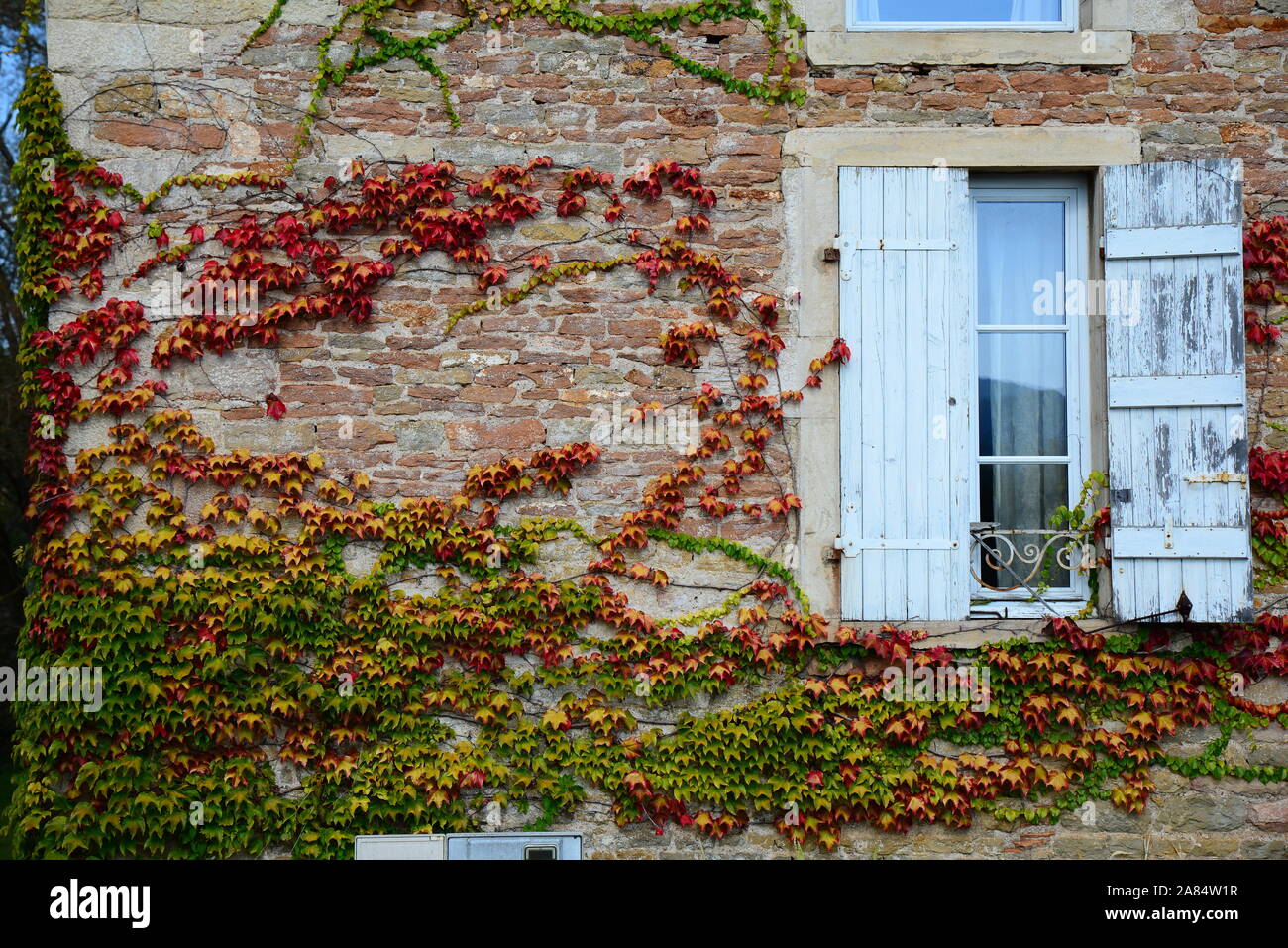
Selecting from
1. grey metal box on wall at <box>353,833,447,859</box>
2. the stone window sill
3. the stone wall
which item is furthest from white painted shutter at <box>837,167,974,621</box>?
grey metal box on wall at <box>353,833,447,859</box>

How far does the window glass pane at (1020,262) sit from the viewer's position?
4637 millimetres

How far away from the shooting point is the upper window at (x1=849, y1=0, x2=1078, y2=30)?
4680 millimetres

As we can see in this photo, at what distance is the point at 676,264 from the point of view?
179 inches

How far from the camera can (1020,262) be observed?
4.67m

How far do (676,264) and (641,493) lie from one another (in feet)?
3.53

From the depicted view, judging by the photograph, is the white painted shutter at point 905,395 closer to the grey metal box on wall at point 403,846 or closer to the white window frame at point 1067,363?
the white window frame at point 1067,363

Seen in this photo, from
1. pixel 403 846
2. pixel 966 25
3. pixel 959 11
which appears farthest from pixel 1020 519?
pixel 403 846

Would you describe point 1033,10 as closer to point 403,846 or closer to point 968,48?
point 968,48

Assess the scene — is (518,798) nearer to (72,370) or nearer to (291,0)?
(72,370)

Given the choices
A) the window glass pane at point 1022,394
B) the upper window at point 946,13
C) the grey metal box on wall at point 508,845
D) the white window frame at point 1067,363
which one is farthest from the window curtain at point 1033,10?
the grey metal box on wall at point 508,845

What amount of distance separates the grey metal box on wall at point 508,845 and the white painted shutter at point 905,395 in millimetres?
1599

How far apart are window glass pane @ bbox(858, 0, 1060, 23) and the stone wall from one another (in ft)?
0.96

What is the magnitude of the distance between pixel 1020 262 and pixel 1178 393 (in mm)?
927

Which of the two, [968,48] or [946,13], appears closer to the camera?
[968,48]
